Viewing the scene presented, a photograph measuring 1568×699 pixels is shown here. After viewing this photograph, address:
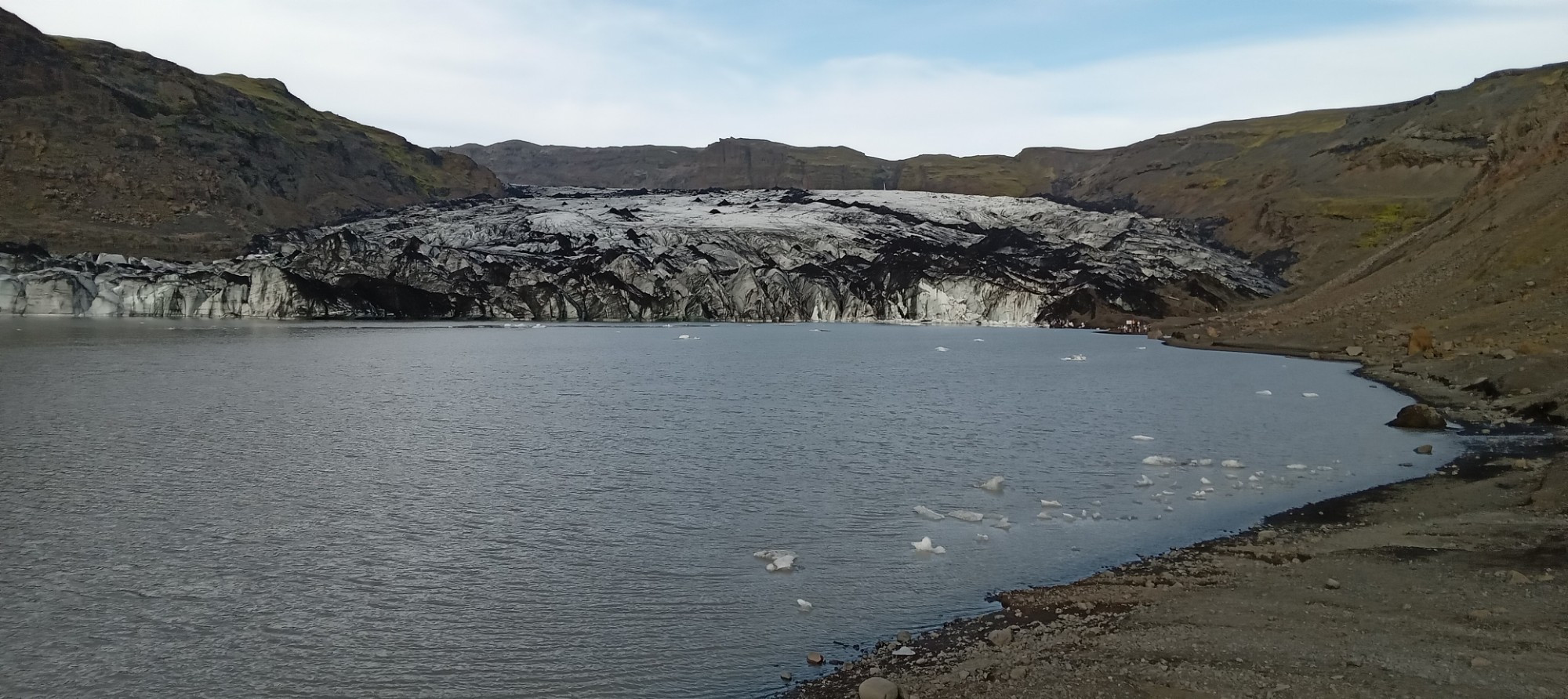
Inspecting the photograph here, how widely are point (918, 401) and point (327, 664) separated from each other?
75.7ft

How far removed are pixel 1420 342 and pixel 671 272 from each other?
203ft

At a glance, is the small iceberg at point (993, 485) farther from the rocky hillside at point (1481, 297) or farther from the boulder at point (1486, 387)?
the boulder at point (1486, 387)

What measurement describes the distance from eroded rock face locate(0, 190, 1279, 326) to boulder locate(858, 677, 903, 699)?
7672 centimetres

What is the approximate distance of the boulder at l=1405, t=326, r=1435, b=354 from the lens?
36.2 metres

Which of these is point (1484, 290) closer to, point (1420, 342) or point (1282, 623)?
point (1420, 342)

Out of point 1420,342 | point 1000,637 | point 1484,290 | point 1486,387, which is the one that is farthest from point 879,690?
point 1484,290

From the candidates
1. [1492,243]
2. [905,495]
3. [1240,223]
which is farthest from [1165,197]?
[905,495]

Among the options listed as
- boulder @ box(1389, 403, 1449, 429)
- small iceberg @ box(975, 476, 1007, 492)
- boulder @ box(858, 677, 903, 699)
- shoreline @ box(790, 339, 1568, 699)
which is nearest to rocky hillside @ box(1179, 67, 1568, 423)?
boulder @ box(1389, 403, 1449, 429)

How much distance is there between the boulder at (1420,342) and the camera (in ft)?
119

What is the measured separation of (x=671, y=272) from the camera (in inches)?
3506

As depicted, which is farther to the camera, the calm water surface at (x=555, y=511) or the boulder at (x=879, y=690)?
the calm water surface at (x=555, y=511)

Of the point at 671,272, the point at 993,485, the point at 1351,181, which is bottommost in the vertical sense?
the point at 993,485

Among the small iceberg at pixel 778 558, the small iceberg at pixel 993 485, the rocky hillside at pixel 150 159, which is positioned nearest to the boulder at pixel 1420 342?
the small iceberg at pixel 993 485

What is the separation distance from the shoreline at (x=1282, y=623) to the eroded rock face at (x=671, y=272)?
2777 inches
